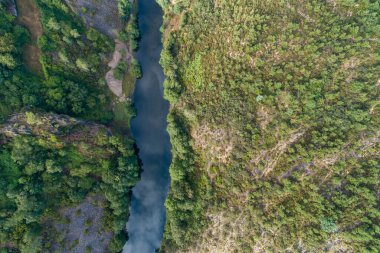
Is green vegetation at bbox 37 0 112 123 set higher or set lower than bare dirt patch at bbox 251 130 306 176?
higher

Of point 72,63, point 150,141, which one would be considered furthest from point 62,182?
point 72,63

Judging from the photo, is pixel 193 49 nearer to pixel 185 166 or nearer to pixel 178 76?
pixel 178 76

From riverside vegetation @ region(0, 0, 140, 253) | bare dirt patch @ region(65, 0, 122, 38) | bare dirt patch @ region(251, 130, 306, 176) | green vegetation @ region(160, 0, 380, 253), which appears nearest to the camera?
green vegetation @ region(160, 0, 380, 253)

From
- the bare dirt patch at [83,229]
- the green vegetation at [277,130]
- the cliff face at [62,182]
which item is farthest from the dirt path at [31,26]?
the bare dirt patch at [83,229]

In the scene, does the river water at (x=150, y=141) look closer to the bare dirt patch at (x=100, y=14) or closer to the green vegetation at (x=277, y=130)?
the green vegetation at (x=277, y=130)

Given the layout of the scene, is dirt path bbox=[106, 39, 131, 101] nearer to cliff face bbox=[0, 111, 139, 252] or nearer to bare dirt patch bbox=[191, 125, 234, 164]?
cliff face bbox=[0, 111, 139, 252]

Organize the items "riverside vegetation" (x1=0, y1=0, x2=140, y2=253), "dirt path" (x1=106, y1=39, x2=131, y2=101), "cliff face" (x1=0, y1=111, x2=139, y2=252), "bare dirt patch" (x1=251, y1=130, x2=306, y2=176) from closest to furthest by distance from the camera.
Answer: "bare dirt patch" (x1=251, y1=130, x2=306, y2=176) → "cliff face" (x1=0, y1=111, x2=139, y2=252) → "riverside vegetation" (x1=0, y1=0, x2=140, y2=253) → "dirt path" (x1=106, y1=39, x2=131, y2=101)

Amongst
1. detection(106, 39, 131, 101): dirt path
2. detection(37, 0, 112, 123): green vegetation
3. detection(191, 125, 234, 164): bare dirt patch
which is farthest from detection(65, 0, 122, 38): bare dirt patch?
detection(191, 125, 234, 164): bare dirt patch
